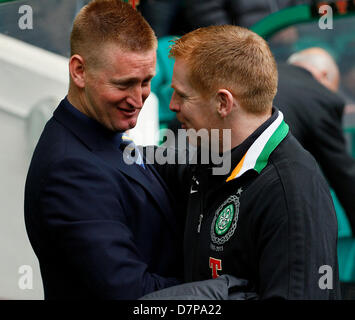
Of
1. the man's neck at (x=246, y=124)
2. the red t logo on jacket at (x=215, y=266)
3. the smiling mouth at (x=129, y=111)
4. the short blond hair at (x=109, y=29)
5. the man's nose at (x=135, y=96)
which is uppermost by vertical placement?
the short blond hair at (x=109, y=29)

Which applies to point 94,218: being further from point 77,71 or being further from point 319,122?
point 319,122

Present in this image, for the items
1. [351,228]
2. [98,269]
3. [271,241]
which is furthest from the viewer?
[351,228]

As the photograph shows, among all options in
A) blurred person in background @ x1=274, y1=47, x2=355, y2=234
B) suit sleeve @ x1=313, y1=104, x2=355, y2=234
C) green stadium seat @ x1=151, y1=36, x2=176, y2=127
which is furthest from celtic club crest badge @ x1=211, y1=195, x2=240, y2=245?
green stadium seat @ x1=151, y1=36, x2=176, y2=127

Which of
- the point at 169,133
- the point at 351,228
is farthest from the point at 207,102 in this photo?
the point at 351,228

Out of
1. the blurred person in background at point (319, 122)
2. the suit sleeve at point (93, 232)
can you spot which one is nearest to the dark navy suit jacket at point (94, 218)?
the suit sleeve at point (93, 232)

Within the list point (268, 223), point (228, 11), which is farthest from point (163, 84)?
point (268, 223)

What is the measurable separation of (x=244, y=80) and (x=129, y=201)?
0.48 m

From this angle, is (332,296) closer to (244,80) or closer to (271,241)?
(271,241)

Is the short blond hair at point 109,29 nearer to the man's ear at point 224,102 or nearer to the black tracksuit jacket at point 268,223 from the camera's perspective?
the man's ear at point 224,102

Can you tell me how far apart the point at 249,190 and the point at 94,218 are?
1.40 ft

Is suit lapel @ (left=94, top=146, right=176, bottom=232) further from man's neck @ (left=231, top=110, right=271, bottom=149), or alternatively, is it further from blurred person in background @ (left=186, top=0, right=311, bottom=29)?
blurred person in background @ (left=186, top=0, right=311, bottom=29)

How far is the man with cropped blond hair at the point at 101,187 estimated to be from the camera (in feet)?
5.75

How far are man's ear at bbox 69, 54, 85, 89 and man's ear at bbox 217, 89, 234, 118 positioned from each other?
40 cm

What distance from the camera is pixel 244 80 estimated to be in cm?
177
